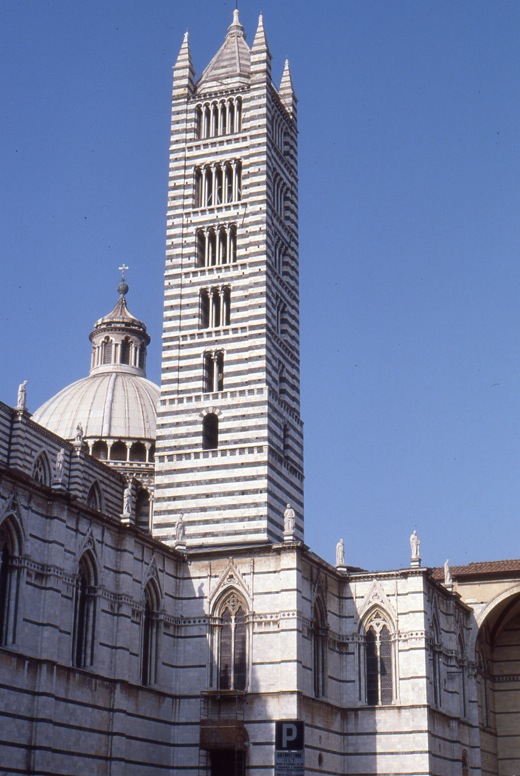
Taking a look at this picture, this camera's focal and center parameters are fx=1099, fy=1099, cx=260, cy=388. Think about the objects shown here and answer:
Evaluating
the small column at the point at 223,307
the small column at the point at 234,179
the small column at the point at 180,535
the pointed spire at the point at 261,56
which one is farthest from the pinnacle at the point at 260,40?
the small column at the point at 180,535

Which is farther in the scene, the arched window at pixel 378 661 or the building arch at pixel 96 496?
the building arch at pixel 96 496

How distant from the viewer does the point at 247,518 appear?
127ft

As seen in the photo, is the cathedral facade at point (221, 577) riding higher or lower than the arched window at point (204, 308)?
lower

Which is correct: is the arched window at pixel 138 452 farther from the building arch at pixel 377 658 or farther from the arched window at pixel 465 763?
the arched window at pixel 465 763

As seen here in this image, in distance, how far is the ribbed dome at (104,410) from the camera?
161ft

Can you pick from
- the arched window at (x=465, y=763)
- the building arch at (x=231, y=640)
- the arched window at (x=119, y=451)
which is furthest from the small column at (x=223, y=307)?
the arched window at (x=465, y=763)

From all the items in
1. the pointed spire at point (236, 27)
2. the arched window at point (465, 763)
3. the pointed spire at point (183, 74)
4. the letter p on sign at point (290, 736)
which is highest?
the pointed spire at point (236, 27)

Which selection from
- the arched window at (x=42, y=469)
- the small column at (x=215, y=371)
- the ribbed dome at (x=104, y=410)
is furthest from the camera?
the ribbed dome at (x=104, y=410)

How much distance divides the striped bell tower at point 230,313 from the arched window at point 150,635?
5.64m

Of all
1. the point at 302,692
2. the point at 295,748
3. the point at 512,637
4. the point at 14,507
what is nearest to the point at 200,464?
the point at 302,692

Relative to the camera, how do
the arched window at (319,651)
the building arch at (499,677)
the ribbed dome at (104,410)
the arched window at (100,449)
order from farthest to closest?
1. the ribbed dome at (104,410)
2. the arched window at (100,449)
3. the building arch at (499,677)
4. the arched window at (319,651)

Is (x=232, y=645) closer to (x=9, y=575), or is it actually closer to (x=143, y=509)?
(x=9, y=575)

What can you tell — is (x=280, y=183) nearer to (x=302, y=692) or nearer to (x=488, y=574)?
(x=488, y=574)

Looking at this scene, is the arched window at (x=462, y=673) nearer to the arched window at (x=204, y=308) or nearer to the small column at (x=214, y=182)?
the arched window at (x=204, y=308)
